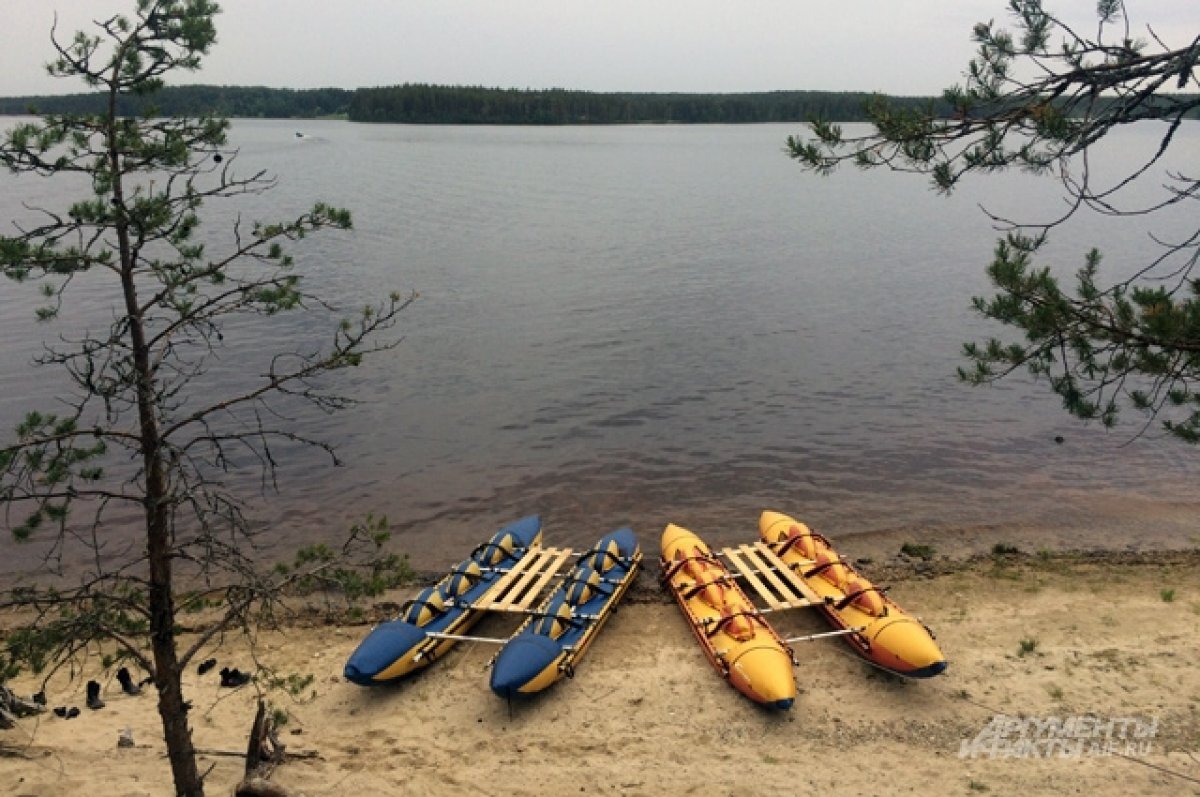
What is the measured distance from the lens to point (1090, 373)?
676 cm

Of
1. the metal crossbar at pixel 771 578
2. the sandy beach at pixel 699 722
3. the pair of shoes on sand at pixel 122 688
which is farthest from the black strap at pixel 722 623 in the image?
the pair of shoes on sand at pixel 122 688

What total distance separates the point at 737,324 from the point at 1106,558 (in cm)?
1439

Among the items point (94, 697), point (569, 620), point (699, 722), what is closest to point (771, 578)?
point (569, 620)

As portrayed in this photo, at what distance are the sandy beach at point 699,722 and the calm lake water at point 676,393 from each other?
3315 millimetres

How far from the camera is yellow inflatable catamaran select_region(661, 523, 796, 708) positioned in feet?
29.2

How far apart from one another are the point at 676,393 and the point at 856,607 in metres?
10.6

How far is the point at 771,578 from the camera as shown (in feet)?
37.6

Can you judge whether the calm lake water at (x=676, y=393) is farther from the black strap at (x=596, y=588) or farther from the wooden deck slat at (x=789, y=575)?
the black strap at (x=596, y=588)

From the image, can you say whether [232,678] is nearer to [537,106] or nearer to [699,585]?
[699,585]

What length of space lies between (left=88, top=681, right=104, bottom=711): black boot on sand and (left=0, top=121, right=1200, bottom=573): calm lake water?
489cm

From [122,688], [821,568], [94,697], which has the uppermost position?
Result: [821,568]

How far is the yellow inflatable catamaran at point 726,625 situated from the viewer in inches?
350

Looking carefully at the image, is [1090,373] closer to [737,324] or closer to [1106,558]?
[1106,558]

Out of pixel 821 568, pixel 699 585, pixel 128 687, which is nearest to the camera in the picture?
pixel 128 687
